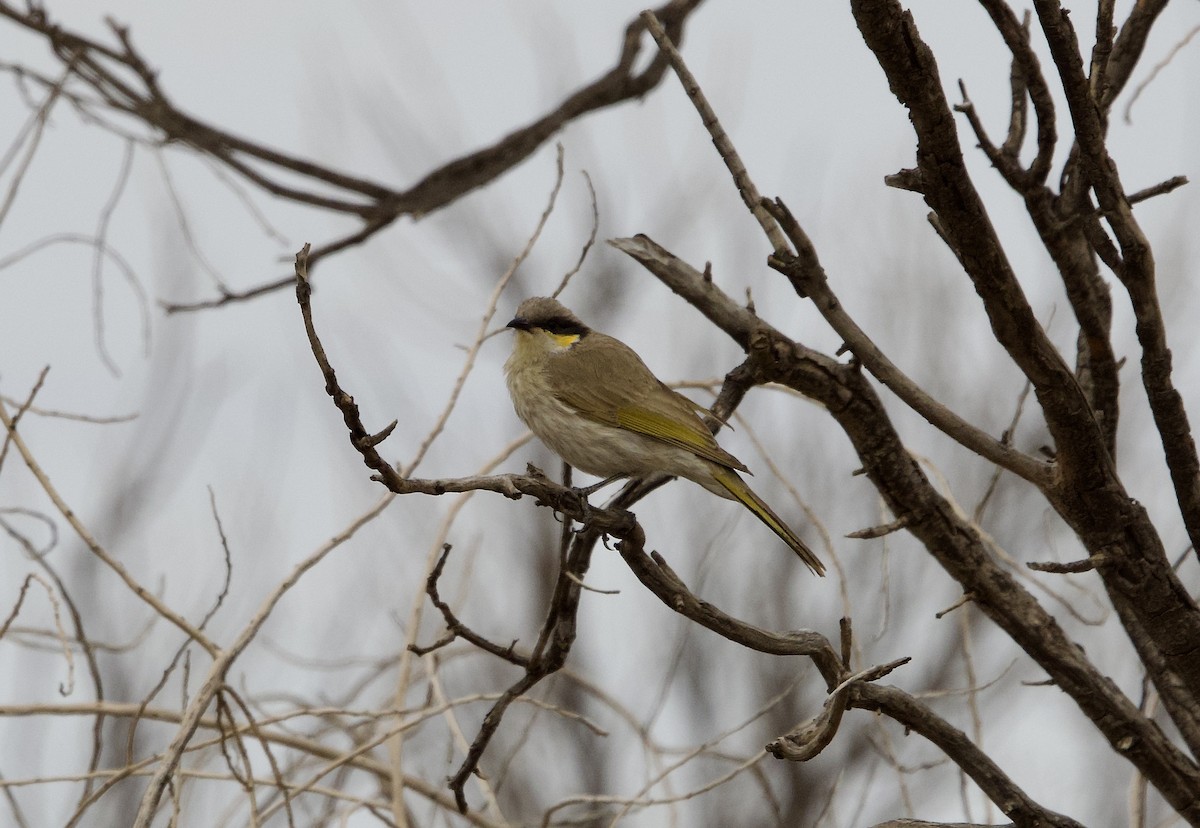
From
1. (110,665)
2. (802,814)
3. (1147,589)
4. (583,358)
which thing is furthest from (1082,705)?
(110,665)

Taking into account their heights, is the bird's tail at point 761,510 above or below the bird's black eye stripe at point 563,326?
below

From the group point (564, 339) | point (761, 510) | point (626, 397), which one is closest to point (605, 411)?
point (626, 397)

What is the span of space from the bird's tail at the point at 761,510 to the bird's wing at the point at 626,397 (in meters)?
0.08

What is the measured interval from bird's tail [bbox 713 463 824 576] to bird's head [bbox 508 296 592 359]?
1.03 meters

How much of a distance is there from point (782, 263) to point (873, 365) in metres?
0.34

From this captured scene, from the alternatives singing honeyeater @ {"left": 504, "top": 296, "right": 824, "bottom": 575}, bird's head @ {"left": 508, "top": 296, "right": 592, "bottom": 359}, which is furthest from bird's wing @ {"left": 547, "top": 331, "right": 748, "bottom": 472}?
bird's head @ {"left": 508, "top": 296, "right": 592, "bottom": 359}

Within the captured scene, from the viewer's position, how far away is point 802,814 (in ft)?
27.6

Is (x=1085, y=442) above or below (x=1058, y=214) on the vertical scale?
below

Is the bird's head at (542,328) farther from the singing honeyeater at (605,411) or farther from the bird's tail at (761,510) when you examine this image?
the bird's tail at (761,510)

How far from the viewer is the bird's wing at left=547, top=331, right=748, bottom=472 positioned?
4352mm

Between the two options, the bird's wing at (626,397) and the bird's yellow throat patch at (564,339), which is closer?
the bird's wing at (626,397)

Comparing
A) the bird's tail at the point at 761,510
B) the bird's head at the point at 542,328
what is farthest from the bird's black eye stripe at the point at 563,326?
the bird's tail at the point at 761,510

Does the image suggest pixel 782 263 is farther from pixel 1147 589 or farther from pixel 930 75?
pixel 1147 589

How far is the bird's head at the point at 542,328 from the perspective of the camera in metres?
5.08
